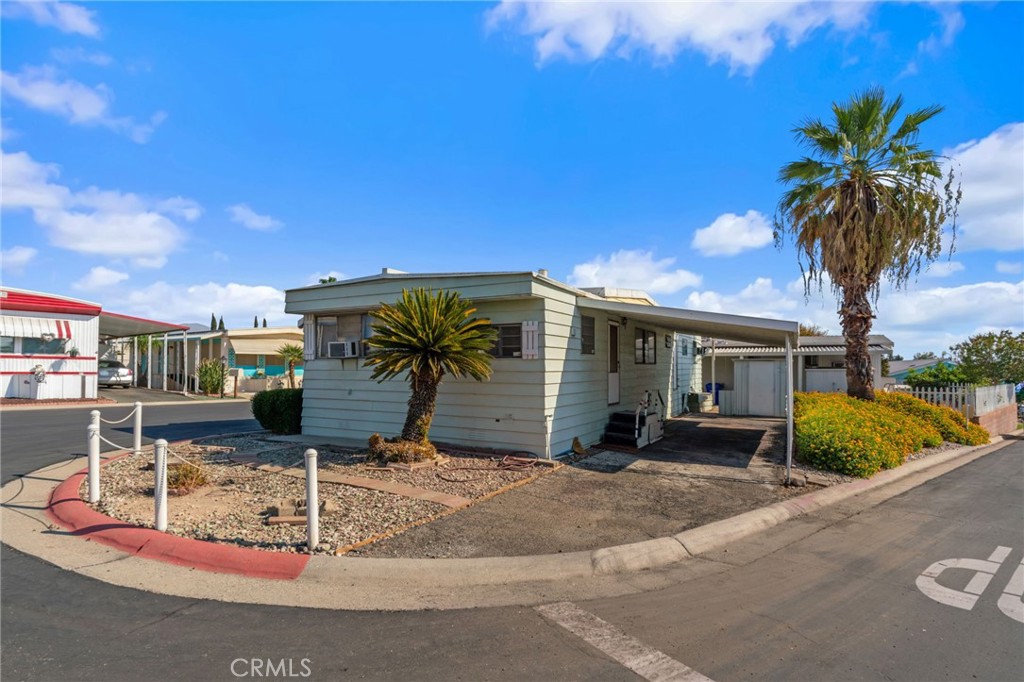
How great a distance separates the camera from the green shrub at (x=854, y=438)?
9078 mm

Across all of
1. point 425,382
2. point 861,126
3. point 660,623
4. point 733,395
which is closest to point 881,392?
point 733,395

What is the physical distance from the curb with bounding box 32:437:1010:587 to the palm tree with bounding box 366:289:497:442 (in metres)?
4.00

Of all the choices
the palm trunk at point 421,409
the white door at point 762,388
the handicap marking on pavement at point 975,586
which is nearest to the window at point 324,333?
the palm trunk at point 421,409

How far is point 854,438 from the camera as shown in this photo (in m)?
9.37

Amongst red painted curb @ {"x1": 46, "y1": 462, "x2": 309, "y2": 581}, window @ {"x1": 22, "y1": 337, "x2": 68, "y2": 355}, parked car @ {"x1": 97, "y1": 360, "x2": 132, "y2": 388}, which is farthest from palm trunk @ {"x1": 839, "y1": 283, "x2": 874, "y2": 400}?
parked car @ {"x1": 97, "y1": 360, "x2": 132, "y2": 388}

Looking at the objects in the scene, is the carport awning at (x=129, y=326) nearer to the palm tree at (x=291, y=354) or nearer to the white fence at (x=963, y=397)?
the palm tree at (x=291, y=354)

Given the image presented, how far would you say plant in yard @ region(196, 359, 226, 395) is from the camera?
28359 millimetres

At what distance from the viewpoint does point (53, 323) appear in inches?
915

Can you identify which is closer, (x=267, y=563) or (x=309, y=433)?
(x=267, y=563)

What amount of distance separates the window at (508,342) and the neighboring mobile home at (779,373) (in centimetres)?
1269

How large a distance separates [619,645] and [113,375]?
36.1 meters

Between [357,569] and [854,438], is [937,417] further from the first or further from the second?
[357,569]

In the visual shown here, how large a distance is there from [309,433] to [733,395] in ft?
49.5

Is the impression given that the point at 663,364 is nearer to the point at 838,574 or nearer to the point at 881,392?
the point at 881,392
